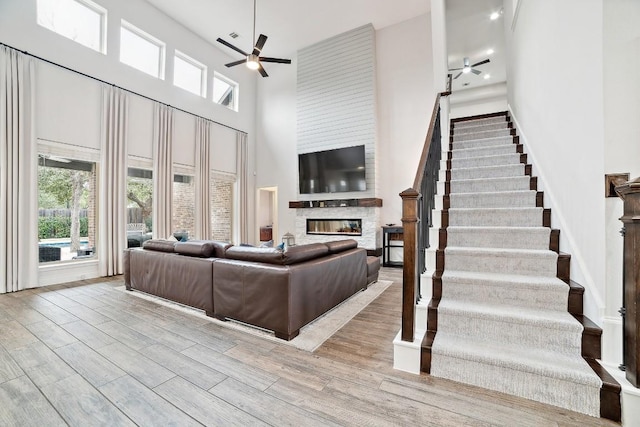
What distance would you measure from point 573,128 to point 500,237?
96 centimetres

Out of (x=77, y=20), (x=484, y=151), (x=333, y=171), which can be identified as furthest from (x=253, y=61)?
(x=484, y=151)

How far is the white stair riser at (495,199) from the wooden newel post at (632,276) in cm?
142

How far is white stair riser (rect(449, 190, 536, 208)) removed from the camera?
2.73 m

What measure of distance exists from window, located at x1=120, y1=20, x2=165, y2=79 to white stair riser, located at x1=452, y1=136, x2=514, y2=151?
6197mm

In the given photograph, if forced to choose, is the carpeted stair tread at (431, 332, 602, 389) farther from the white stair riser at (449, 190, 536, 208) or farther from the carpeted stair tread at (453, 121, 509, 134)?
the carpeted stair tread at (453, 121, 509, 134)

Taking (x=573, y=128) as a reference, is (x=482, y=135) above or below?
above

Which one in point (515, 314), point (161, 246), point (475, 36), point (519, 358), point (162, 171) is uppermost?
point (475, 36)

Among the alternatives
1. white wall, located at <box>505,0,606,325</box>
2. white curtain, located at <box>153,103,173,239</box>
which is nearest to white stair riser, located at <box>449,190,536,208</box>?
white wall, located at <box>505,0,606,325</box>

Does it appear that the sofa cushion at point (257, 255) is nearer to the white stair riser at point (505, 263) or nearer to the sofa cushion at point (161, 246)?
the sofa cushion at point (161, 246)

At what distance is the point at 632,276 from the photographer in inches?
53.3

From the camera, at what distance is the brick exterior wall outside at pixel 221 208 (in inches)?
293

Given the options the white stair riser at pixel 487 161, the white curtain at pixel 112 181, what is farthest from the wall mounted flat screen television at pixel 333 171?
the white curtain at pixel 112 181

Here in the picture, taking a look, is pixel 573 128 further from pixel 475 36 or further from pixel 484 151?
pixel 475 36

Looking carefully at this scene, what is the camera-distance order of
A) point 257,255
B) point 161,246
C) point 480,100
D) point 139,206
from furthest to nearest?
point 480,100 → point 139,206 → point 161,246 → point 257,255
